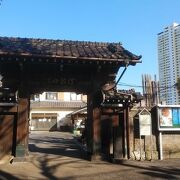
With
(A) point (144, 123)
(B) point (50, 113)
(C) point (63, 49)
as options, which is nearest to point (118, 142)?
(A) point (144, 123)

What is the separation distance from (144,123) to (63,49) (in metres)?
4.83

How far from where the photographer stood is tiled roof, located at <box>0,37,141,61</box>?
41.6 ft

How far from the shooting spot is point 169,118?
15.3 m

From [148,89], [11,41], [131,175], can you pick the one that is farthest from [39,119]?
[131,175]

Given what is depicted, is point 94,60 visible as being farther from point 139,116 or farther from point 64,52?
point 139,116

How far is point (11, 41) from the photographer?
15.0 meters

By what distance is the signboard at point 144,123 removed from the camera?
14.7 meters

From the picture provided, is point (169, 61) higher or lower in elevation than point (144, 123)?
higher

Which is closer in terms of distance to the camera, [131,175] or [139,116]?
[131,175]

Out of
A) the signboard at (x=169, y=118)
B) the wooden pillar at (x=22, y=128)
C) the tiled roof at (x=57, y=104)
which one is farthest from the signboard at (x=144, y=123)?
the tiled roof at (x=57, y=104)

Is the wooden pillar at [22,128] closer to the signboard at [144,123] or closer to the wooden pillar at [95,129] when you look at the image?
the wooden pillar at [95,129]

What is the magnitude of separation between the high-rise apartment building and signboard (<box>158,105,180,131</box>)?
87.6 ft

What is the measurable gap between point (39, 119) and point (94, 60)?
122 ft

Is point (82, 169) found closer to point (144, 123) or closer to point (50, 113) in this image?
point (144, 123)
